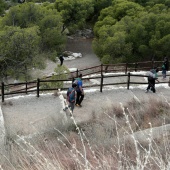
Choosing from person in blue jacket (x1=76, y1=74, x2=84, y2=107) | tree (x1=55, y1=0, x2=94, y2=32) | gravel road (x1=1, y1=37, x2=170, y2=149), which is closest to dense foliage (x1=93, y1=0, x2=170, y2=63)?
tree (x1=55, y1=0, x2=94, y2=32)

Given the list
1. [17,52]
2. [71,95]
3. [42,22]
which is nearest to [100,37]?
[42,22]

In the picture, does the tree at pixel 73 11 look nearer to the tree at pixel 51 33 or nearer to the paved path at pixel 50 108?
the tree at pixel 51 33

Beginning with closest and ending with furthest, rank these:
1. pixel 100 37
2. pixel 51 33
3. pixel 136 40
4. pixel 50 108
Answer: pixel 50 108 < pixel 136 40 < pixel 100 37 < pixel 51 33

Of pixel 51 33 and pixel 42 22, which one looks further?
pixel 42 22

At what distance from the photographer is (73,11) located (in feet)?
120

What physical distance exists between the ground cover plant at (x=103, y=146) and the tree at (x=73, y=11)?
974 inches

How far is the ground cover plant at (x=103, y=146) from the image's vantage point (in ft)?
18.7

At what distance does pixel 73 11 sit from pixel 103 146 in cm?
3065

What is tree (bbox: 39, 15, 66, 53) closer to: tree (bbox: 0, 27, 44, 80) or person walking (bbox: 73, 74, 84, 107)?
tree (bbox: 0, 27, 44, 80)

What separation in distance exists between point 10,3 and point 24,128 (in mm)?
41832

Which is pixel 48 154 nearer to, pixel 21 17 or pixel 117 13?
pixel 21 17

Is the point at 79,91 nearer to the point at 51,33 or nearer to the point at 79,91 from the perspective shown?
the point at 79,91

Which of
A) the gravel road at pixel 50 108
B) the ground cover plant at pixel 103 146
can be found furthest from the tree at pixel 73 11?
the ground cover plant at pixel 103 146

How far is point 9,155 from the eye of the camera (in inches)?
281
